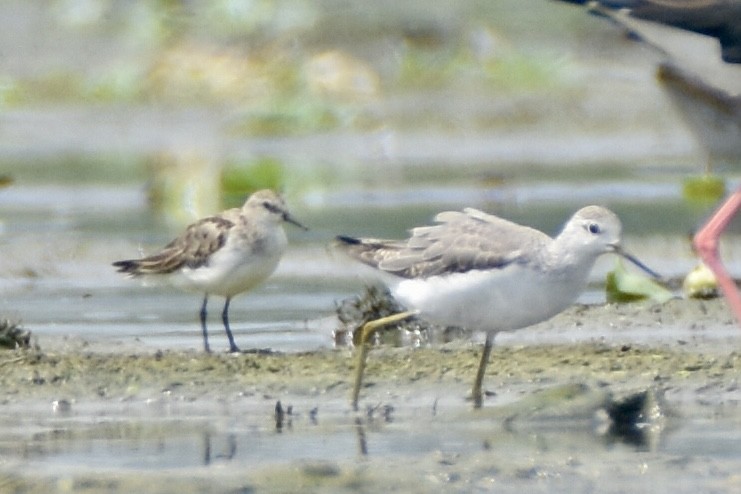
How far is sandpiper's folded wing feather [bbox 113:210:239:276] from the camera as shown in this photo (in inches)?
384

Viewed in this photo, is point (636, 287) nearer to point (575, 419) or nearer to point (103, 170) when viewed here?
point (575, 419)

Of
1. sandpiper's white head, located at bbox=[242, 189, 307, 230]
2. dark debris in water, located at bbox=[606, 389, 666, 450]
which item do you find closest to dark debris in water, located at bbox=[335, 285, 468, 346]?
sandpiper's white head, located at bbox=[242, 189, 307, 230]

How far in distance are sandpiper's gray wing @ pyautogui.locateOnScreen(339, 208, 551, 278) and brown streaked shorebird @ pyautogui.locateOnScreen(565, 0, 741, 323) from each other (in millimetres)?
1730

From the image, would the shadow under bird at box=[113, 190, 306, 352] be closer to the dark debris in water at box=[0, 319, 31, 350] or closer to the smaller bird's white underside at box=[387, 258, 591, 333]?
the dark debris in water at box=[0, 319, 31, 350]

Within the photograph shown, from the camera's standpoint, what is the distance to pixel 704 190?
1438 cm

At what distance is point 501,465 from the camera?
265 inches

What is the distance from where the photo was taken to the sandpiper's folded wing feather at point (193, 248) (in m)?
9.75

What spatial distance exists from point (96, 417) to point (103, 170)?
955cm

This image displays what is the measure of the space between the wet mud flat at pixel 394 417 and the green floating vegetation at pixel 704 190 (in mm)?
4638

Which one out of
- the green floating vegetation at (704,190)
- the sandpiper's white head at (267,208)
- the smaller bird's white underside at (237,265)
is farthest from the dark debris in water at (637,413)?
the green floating vegetation at (704,190)

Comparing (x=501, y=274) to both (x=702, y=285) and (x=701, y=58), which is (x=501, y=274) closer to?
(x=701, y=58)

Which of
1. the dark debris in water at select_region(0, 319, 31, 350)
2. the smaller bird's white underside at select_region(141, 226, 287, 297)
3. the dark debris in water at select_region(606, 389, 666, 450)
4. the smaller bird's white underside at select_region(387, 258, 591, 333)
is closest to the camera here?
the dark debris in water at select_region(606, 389, 666, 450)

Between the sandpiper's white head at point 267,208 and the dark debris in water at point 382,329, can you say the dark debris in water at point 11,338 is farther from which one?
the dark debris in water at point 382,329

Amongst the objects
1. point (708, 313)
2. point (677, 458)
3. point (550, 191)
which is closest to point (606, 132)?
point (550, 191)
